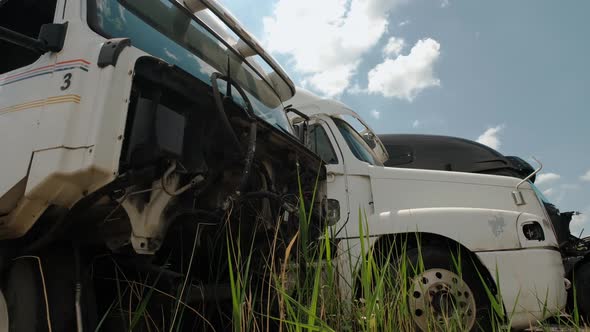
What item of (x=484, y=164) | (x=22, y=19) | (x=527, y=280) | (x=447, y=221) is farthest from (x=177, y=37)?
(x=484, y=164)

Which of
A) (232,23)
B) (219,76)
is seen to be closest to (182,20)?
(232,23)

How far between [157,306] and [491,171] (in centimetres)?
724

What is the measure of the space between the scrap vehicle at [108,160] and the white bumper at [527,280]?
74.9 inches

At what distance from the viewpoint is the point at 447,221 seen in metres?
3.14

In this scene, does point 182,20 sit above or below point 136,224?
above

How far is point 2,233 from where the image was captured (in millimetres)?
1876

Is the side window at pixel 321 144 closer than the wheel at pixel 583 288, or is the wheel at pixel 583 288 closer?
the side window at pixel 321 144

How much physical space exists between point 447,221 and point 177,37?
2.40 m

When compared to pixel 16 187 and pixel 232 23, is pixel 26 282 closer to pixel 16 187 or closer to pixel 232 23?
pixel 16 187

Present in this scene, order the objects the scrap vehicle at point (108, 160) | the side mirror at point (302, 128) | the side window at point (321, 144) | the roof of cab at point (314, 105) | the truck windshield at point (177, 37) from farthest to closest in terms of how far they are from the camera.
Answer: the roof of cab at point (314, 105), the side window at point (321, 144), the side mirror at point (302, 128), the truck windshield at point (177, 37), the scrap vehicle at point (108, 160)

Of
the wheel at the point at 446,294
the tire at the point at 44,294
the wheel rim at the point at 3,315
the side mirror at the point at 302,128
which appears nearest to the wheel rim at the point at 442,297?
the wheel at the point at 446,294

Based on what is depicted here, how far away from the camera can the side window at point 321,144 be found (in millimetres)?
3795

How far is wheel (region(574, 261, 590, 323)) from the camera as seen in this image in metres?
4.62

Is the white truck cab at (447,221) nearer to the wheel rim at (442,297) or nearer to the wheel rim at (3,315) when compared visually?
the wheel rim at (442,297)
